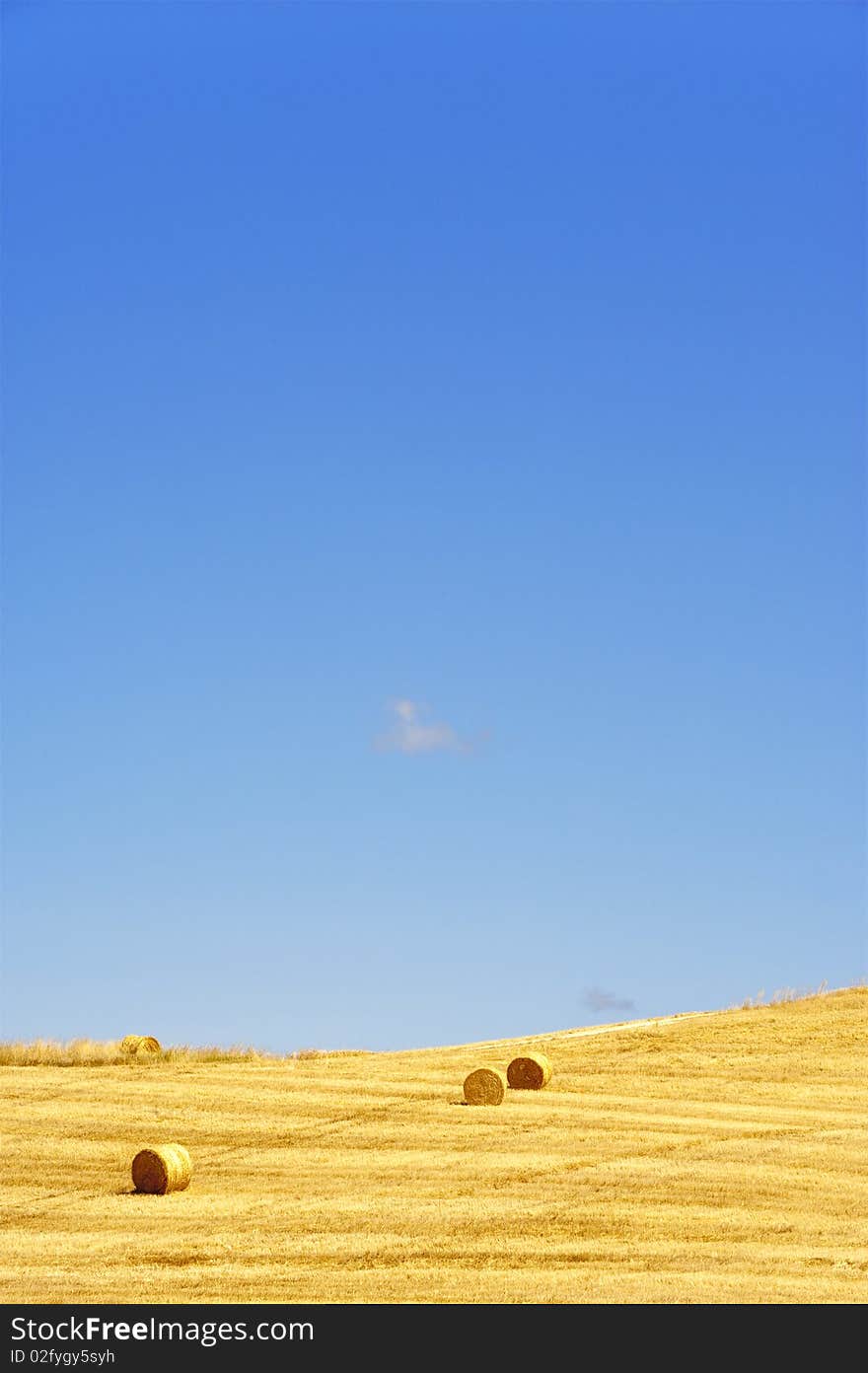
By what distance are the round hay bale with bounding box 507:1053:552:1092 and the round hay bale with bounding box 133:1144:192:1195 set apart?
924 cm

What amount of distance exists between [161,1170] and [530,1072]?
397 inches

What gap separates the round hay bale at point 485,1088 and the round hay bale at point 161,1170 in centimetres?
733

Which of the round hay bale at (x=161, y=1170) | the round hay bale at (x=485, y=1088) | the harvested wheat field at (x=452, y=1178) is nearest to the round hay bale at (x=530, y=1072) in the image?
the harvested wheat field at (x=452, y=1178)

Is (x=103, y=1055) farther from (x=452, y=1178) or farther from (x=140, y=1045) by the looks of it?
(x=452, y=1178)

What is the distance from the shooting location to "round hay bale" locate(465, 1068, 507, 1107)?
104ft

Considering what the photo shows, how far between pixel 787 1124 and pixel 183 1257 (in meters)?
13.2

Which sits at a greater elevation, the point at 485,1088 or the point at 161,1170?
the point at 485,1088

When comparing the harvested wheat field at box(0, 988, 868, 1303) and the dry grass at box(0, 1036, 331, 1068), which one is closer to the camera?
the harvested wheat field at box(0, 988, 868, 1303)

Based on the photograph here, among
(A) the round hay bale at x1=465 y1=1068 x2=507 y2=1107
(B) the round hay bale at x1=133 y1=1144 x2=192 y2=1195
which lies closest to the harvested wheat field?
(B) the round hay bale at x1=133 y1=1144 x2=192 y2=1195

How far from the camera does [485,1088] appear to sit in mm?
31750

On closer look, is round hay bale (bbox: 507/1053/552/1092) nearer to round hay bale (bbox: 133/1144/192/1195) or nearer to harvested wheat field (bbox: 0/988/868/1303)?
harvested wheat field (bbox: 0/988/868/1303)

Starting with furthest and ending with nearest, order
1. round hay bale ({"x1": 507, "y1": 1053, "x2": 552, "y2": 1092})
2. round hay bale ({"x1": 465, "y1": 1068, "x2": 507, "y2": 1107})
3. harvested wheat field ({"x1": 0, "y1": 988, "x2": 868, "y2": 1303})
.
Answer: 1. round hay bale ({"x1": 507, "y1": 1053, "x2": 552, "y2": 1092})
2. round hay bale ({"x1": 465, "y1": 1068, "x2": 507, "y2": 1107})
3. harvested wheat field ({"x1": 0, "y1": 988, "x2": 868, "y2": 1303})

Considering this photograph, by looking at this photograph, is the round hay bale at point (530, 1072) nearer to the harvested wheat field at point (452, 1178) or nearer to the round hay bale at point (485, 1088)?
the harvested wheat field at point (452, 1178)

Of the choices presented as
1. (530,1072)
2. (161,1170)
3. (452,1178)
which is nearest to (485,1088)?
(530,1072)
